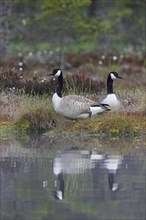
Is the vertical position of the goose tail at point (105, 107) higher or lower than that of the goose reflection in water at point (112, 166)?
lower

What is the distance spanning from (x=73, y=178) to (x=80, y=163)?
1.17 meters

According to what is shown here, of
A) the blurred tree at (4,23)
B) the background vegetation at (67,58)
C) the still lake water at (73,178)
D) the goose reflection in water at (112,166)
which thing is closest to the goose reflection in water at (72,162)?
the still lake water at (73,178)

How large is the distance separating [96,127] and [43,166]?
427cm

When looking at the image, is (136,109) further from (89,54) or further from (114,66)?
(89,54)

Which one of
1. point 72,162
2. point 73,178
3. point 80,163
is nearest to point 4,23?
point 72,162

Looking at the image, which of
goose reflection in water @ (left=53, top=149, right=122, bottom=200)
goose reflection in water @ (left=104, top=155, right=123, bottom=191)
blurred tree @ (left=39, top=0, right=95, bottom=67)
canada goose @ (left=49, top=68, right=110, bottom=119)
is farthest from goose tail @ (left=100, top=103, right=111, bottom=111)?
blurred tree @ (left=39, top=0, right=95, bottom=67)

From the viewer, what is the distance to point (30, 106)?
65.2ft

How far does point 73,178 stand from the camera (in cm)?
1377

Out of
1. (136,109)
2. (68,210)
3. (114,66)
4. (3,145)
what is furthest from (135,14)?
(68,210)

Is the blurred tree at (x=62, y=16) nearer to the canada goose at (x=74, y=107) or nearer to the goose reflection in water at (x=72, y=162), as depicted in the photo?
the canada goose at (x=74, y=107)

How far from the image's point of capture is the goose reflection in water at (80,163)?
13.4 meters

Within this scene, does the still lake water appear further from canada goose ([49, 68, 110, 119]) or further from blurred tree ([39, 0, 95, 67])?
blurred tree ([39, 0, 95, 67])

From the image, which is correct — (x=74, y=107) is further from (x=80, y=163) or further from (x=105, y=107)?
(x=80, y=163)

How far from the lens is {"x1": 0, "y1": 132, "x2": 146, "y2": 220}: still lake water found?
453 inches
